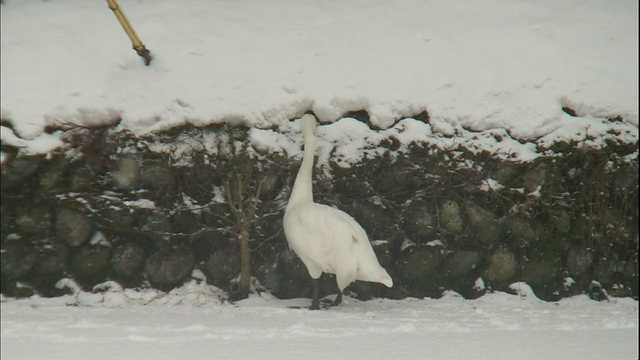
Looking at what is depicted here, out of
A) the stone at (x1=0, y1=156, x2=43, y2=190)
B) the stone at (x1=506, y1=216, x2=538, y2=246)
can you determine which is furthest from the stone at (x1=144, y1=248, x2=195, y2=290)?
the stone at (x1=506, y1=216, x2=538, y2=246)

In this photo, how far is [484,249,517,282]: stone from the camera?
7.79m

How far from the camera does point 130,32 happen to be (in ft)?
26.1

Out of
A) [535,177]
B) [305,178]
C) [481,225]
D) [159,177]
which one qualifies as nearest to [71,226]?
[159,177]

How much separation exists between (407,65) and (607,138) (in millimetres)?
1843

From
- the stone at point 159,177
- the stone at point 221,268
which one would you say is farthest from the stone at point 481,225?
the stone at point 159,177

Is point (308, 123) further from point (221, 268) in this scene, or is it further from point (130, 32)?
point (130, 32)

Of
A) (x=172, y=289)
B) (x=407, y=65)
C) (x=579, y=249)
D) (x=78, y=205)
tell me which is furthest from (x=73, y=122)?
(x=579, y=249)

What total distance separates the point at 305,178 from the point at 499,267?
1862 millimetres

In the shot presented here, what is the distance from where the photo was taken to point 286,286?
762cm

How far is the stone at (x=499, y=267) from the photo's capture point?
307 inches

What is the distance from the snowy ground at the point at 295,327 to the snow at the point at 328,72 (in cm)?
130

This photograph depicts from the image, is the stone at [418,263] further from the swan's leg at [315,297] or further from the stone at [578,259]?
the stone at [578,259]

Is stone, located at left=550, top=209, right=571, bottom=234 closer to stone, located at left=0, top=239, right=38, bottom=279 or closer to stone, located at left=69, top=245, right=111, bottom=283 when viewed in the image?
stone, located at left=69, top=245, right=111, bottom=283

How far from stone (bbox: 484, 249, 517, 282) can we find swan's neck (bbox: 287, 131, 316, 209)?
1712 millimetres
